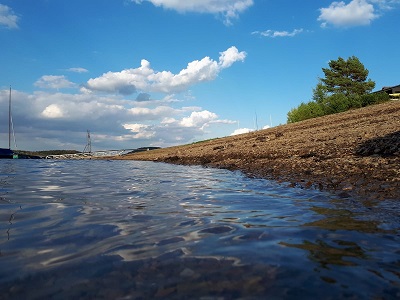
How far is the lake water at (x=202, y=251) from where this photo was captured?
8.01 feet

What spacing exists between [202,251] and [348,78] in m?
67.1

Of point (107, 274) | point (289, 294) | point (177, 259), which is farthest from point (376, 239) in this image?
point (107, 274)

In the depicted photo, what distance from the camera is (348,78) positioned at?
62094mm

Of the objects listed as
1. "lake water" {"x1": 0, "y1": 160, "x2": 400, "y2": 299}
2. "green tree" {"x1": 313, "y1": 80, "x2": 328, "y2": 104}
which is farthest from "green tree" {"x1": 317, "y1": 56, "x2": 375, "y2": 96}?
"lake water" {"x1": 0, "y1": 160, "x2": 400, "y2": 299}

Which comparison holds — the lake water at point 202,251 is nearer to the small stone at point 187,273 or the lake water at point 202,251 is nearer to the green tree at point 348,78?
the small stone at point 187,273

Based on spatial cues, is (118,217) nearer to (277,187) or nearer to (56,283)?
(56,283)

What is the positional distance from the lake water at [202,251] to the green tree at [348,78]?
62.2m

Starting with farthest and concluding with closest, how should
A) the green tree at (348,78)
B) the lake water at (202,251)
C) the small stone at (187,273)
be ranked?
1. the green tree at (348,78)
2. the small stone at (187,273)
3. the lake water at (202,251)

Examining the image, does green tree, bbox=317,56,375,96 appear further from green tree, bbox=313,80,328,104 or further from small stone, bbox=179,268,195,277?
small stone, bbox=179,268,195,277

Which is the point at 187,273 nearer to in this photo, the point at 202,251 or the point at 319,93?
the point at 202,251

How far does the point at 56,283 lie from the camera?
258cm

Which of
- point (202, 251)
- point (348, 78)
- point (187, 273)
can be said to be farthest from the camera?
point (348, 78)

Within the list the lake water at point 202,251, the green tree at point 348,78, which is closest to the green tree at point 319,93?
the green tree at point 348,78

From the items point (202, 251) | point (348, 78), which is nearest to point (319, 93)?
point (348, 78)
